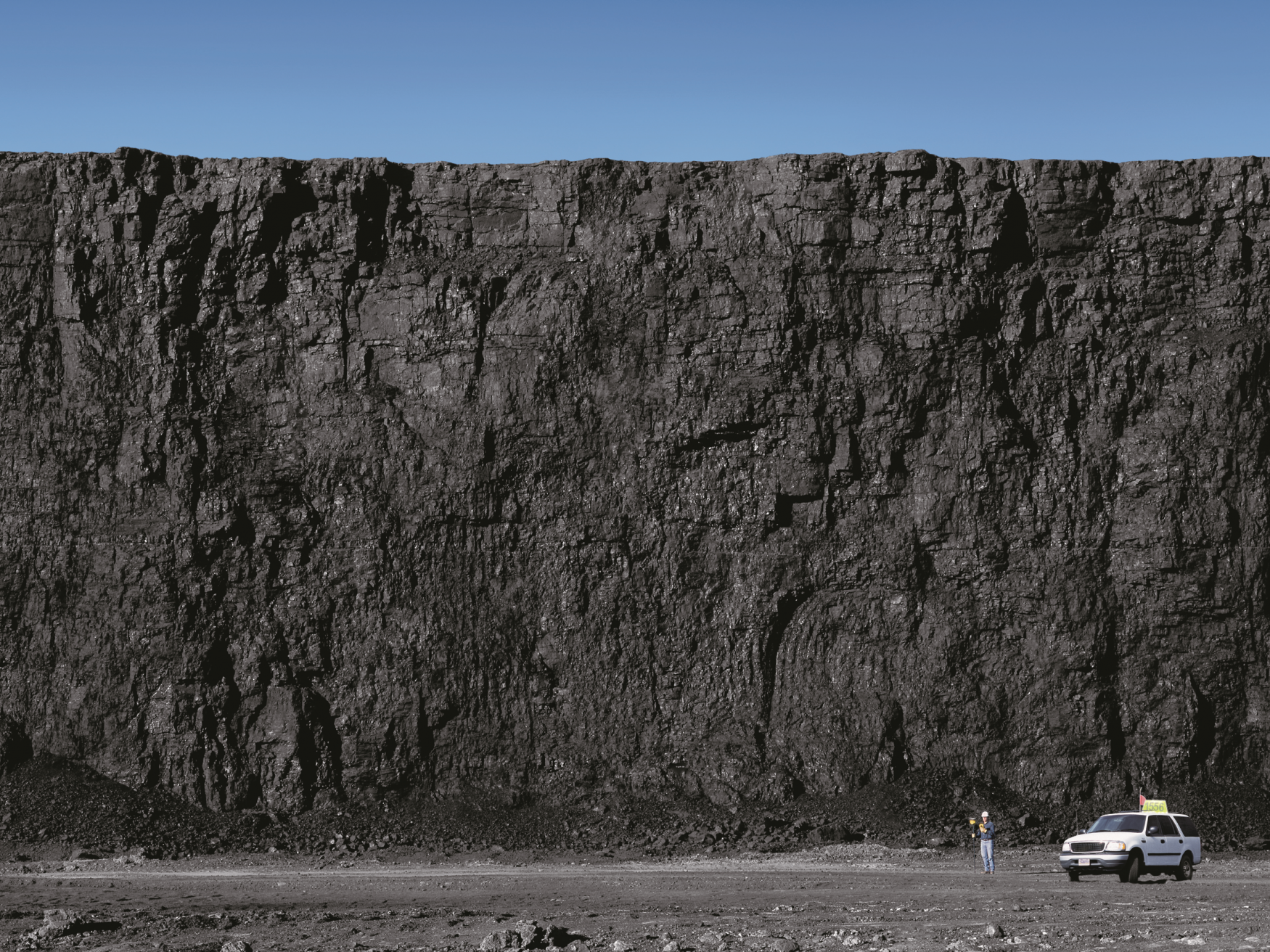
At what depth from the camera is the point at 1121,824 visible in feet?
88.8

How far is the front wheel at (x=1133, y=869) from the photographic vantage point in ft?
86.7

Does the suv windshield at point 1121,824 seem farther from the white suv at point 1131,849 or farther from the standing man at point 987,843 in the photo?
the standing man at point 987,843

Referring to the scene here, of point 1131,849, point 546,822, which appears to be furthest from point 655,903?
point 546,822

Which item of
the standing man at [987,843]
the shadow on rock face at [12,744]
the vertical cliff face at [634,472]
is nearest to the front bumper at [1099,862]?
the standing man at [987,843]

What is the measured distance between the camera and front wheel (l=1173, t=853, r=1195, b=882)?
27.1 meters

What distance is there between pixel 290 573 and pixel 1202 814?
21396 millimetres

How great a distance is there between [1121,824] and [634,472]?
16.0 m

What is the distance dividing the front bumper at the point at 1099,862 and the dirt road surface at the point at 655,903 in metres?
0.39

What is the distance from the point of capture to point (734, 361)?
40.0 metres

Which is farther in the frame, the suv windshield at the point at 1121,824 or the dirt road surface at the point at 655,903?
the suv windshield at the point at 1121,824

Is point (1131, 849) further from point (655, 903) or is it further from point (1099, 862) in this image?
point (655, 903)

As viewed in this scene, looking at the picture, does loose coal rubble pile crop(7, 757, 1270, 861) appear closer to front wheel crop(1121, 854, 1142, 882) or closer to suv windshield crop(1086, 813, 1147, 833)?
suv windshield crop(1086, 813, 1147, 833)

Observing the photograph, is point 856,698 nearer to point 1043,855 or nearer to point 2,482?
point 1043,855

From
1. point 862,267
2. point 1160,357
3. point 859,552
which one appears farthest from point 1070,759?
point 862,267
